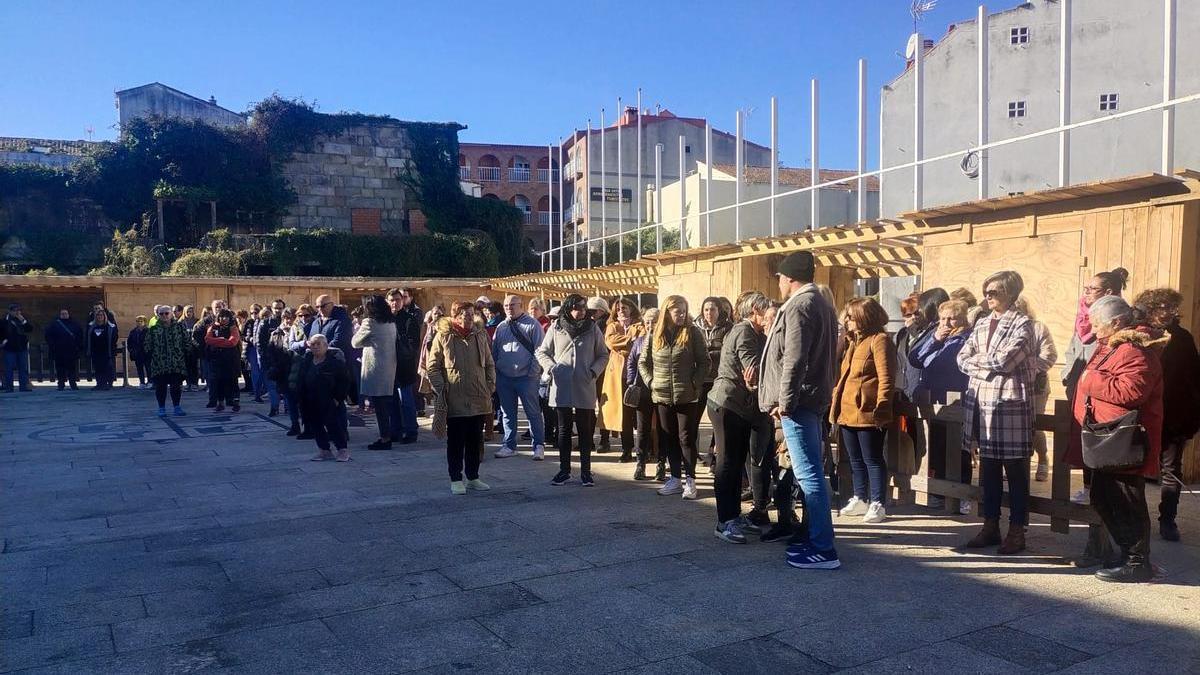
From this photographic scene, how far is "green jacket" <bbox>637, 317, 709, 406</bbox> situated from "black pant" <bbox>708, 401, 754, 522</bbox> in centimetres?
97

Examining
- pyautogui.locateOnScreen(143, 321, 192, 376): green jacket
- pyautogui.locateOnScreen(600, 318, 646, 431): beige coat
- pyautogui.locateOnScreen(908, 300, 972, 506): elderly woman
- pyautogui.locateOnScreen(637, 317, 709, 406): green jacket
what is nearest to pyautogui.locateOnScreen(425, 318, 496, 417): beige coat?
pyautogui.locateOnScreen(637, 317, 709, 406): green jacket

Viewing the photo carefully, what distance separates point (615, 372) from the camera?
8414 millimetres

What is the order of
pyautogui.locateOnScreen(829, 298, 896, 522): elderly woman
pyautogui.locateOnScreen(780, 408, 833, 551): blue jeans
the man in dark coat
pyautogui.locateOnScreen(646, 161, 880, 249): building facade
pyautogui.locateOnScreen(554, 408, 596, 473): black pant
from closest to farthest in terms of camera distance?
pyautogui.locateOnScreen(780, 408, 833, 551): blue jeans → pyautogui.locateOnScreen(829, 298, 896, 522): elderly woman → pyautogui.locateOnScreen(554, 408, 596, 473): black pant → the man in dark coat → pyautogui.locateOnScreen(646, 161, 880, 249): building facade

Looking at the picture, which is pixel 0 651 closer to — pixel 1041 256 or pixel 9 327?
pixel 1041 256

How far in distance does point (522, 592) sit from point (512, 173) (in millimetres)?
56579

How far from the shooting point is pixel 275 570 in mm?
4688

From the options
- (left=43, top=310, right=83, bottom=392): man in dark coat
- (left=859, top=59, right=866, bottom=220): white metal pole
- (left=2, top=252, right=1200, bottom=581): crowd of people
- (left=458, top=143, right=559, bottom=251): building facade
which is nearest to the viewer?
(left=2, top=252, right=1200, bottom=581): crowd of people

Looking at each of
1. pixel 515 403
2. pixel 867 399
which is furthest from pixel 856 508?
pixel 515 403

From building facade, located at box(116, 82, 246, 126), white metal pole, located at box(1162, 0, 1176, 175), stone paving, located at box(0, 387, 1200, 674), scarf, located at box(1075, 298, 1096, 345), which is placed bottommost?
stone paving, located at box(0, 387, 1200, 674)

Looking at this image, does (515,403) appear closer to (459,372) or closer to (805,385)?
(459,372)

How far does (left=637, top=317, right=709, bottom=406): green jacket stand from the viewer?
6.21m

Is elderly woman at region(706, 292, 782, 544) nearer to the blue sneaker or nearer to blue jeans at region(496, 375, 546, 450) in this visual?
the blue sneaker

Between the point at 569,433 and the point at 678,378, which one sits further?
the point at 569,433

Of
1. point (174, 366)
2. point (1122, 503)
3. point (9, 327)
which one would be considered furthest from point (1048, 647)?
point (9, 327)
